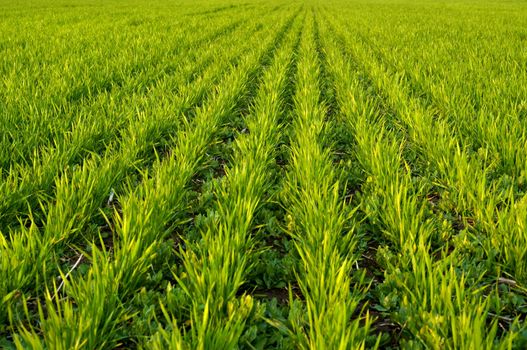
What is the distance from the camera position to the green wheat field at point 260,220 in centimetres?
145

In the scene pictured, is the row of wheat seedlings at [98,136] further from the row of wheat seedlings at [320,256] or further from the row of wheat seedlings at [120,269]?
the row of wheat seedlings at [320,256]

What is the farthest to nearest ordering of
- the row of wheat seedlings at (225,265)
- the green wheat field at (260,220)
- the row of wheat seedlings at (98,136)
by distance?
the row of wheat seedlings at (98,136), the green wheat field at (260,220), the row of wheat seedlings at (225,265)

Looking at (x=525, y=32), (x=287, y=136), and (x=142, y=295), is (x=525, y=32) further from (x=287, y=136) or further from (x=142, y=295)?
(x=142, y=295)

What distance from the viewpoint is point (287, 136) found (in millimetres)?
3715

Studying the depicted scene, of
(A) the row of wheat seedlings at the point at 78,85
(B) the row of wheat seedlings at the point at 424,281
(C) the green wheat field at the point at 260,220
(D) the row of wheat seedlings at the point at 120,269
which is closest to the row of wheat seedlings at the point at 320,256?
(C) the green wheat field at the point at 260,220

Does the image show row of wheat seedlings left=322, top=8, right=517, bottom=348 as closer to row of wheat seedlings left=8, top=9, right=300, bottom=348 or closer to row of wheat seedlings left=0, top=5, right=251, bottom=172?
row of wheat seedlings left=8, top=9, right=300, bottom=348

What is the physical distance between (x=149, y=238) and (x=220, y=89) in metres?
3.07

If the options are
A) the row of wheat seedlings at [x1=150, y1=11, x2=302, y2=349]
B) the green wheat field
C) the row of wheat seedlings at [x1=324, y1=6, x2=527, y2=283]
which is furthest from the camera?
the row of wheat seedlings at [x1=324, y1=6, x2=527, y2=283]

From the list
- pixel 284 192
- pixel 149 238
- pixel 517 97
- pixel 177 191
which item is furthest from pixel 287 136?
pixel 517 97

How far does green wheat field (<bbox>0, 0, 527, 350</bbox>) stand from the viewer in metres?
1.45

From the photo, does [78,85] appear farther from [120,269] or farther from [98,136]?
[120,269]

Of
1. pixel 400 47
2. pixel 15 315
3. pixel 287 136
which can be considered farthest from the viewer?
pixel 400 47

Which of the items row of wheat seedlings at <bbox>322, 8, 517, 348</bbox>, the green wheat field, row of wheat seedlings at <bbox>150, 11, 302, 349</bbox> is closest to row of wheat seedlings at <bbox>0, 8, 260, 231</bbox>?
the green wheat field

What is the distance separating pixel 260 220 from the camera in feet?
7.72
